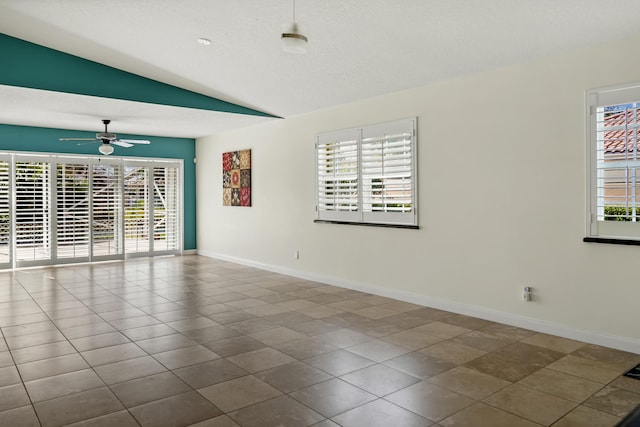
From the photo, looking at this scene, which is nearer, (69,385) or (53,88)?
(69,385)

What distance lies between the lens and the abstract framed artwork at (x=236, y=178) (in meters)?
7.95

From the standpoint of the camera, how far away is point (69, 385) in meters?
3.05

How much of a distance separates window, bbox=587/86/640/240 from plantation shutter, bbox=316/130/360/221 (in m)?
2.79

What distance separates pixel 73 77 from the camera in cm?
523

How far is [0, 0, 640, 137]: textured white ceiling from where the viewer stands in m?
3.48

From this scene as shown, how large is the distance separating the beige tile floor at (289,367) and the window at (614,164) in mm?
1012

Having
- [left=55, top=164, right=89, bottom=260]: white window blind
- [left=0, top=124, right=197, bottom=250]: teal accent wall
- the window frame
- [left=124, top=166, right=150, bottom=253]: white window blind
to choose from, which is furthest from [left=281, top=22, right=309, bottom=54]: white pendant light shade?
[left=124, top=166, right=150, bottom=253]: white window blind

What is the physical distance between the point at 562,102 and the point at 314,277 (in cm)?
389

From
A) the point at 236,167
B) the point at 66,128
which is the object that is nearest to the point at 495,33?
the point at 236,167

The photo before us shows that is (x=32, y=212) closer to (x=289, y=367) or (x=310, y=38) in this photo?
(x=310, y=38)

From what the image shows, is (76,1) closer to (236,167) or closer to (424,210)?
(424,210)

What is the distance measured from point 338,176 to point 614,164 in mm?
3301

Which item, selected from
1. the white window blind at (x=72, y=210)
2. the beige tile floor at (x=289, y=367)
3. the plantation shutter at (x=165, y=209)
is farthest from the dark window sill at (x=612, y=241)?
the white window blind at (x=72, y=210)

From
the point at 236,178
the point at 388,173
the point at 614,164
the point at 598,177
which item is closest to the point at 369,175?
the point at 388,173
